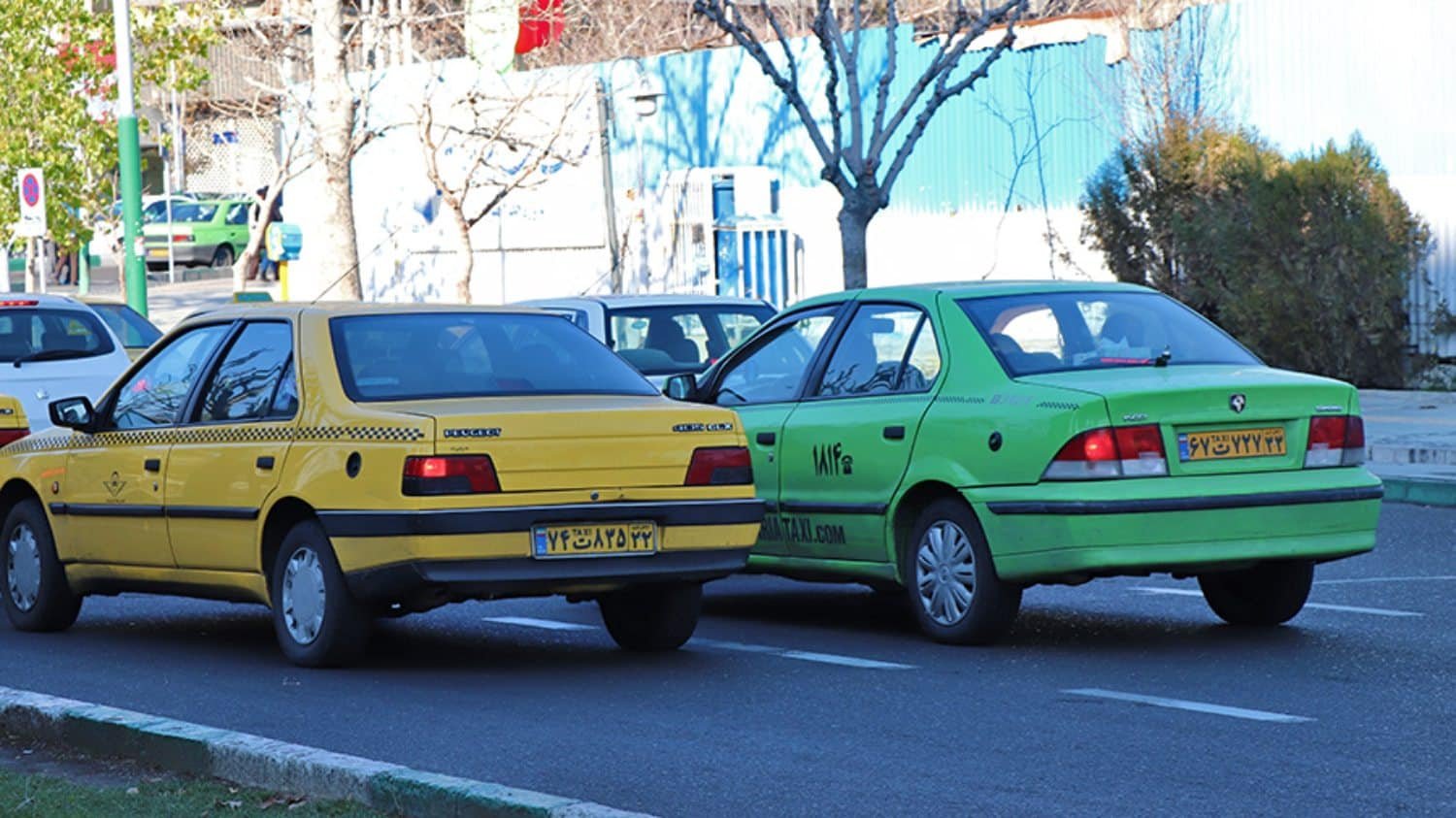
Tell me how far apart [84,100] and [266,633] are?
27.8 m

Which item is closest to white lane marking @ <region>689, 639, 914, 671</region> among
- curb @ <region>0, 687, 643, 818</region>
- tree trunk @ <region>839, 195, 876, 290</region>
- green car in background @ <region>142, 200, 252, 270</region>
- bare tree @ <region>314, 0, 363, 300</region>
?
curb @ <region>0, 687, 643, 818</region>

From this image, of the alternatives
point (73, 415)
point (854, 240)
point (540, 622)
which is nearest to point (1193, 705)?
point (540, 622)

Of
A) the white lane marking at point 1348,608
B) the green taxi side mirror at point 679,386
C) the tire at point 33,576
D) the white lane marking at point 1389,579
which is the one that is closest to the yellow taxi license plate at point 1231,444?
the white lane marking at point 1348,608

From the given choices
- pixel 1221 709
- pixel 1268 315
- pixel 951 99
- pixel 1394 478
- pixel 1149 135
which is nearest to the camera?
pixel 1221 709

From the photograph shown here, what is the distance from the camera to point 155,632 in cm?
1116

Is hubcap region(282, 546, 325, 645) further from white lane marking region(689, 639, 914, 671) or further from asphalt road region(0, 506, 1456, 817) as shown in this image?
white lane marking region(689, 639, 914, 671)

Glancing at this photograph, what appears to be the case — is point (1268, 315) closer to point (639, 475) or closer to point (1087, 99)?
point (1087, 99)

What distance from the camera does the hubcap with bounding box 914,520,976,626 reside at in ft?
32.1

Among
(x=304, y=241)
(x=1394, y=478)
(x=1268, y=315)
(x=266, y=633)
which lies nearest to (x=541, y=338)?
(x=266, y=633)

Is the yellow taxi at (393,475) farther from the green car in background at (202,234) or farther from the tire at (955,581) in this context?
the green car in background at (202,234)

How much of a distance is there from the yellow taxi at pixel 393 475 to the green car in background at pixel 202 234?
44.6m

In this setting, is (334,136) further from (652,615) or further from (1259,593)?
(1259,593)

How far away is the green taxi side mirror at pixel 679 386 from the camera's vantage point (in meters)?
10.9

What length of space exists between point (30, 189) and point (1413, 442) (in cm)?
1863
